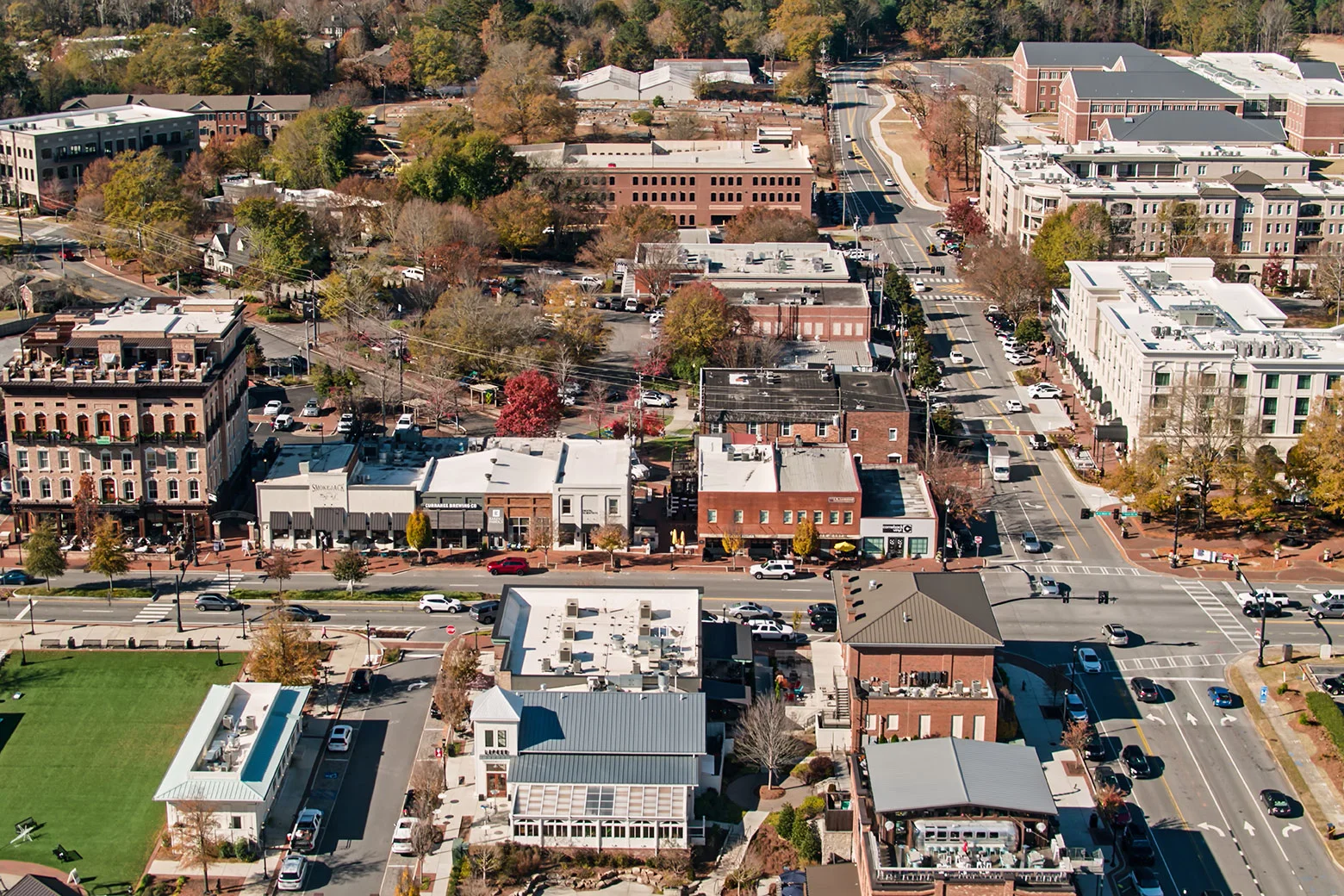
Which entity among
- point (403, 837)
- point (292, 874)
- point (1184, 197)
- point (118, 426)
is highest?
point (1184, 197)

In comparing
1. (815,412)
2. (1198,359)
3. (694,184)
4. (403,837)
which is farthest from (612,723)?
(694,184)

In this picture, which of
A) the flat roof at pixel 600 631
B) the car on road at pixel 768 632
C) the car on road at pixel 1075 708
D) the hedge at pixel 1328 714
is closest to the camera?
the hedge at pixel 1328 714

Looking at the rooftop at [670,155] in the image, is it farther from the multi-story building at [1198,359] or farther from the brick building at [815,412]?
the brick building at [815,412]

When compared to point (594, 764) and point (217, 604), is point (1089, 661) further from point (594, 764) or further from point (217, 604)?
point (217, 604)

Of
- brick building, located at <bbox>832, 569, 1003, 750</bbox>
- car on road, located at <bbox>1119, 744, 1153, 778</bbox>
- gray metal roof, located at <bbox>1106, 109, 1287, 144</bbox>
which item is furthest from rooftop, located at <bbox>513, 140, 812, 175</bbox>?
car on road, located at <bbox>1119, 744, 1153, 778</bbox>

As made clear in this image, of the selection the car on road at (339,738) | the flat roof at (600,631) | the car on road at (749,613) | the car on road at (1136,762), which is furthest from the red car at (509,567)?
the car on road at (1136,762)
